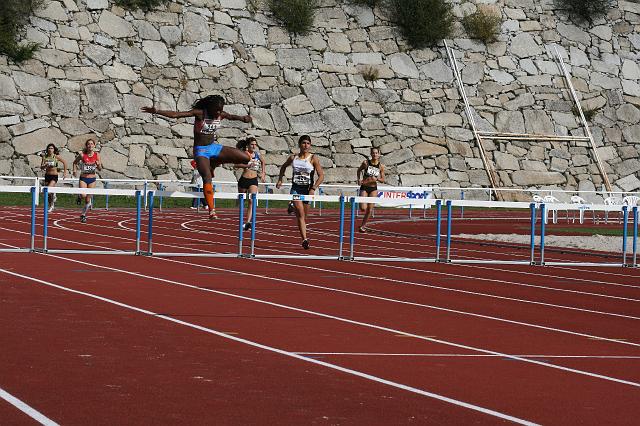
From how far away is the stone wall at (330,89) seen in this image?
45.1 m

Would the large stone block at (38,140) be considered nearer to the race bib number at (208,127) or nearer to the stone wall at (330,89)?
the stone wall at (330,89)

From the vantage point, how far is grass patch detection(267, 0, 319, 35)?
162 feet

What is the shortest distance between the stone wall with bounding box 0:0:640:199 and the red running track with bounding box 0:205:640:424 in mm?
26812

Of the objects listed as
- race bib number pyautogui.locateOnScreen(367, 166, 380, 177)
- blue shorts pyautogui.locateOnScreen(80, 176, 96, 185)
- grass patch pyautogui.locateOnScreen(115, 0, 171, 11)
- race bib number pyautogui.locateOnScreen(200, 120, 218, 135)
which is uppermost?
grass patch pyautogui.locateOnScreen(115, 0, 171, 11)

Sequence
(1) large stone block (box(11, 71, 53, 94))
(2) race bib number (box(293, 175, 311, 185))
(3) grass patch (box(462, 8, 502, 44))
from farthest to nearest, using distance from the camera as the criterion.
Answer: (3) grass patch (box(462, 8, 502, 44)) < (1) large stone block (box(11, 71, 53, 94)) < (2) race bib number (box(293, 175, 311, 185))

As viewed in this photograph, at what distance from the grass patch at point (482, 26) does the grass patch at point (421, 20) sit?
30.0 inches

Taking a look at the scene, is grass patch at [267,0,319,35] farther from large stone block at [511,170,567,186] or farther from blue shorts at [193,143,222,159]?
blue shorts at [193,143,222,159]

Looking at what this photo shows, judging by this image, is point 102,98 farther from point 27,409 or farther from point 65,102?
point 27,409

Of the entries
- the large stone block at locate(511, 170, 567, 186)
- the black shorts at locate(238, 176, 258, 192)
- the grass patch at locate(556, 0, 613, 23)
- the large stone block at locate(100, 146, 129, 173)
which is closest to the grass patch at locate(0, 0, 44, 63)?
the large stone block at locate(100, 146, 129, 173)

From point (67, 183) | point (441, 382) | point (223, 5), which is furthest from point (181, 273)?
point (223, 5)

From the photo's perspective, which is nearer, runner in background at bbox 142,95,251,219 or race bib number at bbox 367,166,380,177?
runner in background at bbox 142,95,251,219

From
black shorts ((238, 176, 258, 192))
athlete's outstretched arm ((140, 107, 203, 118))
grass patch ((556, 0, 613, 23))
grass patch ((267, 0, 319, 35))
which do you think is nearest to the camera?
athlete's outstretched arm ((140, 107, 203, 118))

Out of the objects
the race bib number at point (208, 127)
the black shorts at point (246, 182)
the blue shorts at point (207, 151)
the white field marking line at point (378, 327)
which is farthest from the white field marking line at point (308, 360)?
the black shorts at point (246, 182)

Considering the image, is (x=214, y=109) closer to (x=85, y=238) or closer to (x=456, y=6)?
(x=85, y=238)
